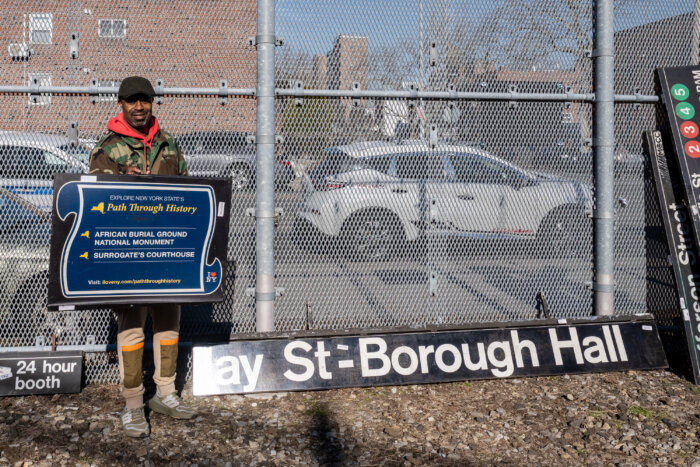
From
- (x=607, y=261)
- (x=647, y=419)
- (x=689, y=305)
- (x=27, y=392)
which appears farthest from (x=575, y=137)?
(x=27, y=392)

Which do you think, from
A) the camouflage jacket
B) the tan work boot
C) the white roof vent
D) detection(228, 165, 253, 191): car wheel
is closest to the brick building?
the white roof vent

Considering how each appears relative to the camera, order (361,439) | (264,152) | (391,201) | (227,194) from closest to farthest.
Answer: (361,439), (227,194), (264,152), (391,201)

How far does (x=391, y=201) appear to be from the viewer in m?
5.07

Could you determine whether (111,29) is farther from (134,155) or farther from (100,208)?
(100,208)

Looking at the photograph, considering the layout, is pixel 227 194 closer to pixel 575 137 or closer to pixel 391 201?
pixel 391 201

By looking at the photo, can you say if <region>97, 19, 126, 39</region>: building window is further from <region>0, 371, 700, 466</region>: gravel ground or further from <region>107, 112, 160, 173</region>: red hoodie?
<region>0, 371, 700, 466</region>: gravel ground

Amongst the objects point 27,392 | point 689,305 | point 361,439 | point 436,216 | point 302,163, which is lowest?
point 361,439

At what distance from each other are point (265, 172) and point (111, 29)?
57.2 inches

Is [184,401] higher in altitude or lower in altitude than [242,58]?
lower

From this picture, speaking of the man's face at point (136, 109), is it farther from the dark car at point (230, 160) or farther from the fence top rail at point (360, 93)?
the dark car at point (230, 160)

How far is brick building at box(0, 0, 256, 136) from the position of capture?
456 cm

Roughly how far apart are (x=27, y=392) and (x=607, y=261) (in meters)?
4.46

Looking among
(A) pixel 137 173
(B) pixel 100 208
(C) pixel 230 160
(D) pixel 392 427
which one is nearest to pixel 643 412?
(D) pixel 392 427

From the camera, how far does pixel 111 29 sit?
15.2ft
